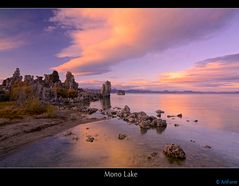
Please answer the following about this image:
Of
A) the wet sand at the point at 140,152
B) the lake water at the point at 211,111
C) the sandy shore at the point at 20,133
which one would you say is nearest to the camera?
the wet sand at the point at 140,152

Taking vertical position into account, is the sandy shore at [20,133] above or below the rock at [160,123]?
above

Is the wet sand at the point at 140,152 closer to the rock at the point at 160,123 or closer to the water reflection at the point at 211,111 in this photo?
the water reflection at the point at 211,111

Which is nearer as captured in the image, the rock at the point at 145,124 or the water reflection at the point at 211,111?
the water reflection at the point at 211,111

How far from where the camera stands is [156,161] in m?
4.77

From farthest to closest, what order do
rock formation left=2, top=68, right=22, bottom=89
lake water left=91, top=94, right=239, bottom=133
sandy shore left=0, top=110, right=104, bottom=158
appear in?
lake water left=91, top=94, right=239, bottom=133 < sandy shore left=0, top=110, right=104, bottom=158 < rock formation left=2, top=68, right=22, bottom=89

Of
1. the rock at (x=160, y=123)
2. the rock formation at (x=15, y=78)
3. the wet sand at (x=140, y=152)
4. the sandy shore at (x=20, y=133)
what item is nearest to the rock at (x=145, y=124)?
the rock at (x=160, y=123)

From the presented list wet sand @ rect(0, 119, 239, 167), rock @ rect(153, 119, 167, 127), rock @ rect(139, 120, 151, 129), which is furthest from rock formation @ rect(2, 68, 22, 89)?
rock @ rect(153, 119, 167, 127)

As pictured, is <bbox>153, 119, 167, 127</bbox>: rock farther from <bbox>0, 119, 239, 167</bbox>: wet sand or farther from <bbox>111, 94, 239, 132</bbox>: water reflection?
<bbox>0, 119, 239, 167</bbox>: wet sand

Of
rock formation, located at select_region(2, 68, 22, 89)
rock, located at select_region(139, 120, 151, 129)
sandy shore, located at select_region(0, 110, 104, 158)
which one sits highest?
rock formation, located at select_region(2, 68, 22, 89)

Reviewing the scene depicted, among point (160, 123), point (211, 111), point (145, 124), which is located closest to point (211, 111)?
point (211, 111)
